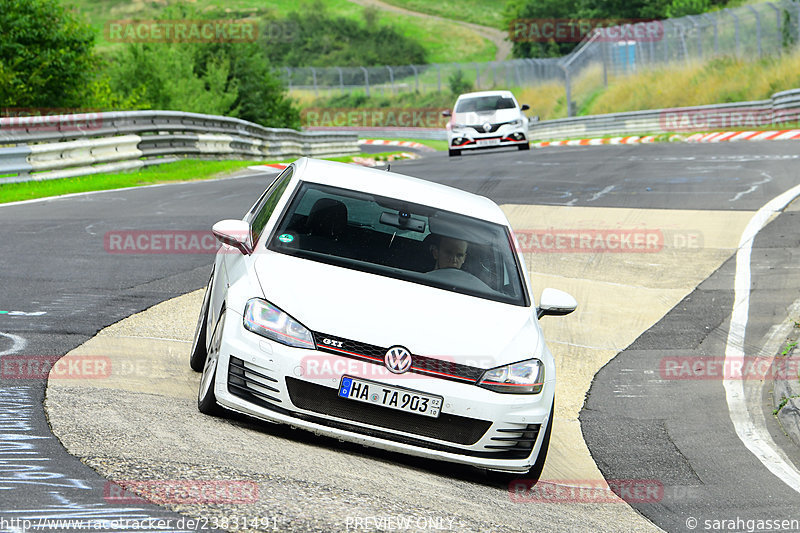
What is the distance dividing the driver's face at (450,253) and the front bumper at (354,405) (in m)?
1.15

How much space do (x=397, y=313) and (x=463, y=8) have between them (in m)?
143

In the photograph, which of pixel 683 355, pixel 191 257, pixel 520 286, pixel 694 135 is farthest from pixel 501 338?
pixel 694 135

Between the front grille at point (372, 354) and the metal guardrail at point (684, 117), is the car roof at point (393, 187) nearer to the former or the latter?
the front grille at point (372, 354)

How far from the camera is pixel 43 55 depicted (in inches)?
1010

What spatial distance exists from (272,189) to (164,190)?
10873mm

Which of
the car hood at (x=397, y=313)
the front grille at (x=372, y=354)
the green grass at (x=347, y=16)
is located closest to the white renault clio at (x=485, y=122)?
the car hood at (x=397, y=313)

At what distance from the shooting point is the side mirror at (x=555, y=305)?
6.26 meters

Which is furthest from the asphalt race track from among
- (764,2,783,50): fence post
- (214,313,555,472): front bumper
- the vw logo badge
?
(764,2,783,50): fence post

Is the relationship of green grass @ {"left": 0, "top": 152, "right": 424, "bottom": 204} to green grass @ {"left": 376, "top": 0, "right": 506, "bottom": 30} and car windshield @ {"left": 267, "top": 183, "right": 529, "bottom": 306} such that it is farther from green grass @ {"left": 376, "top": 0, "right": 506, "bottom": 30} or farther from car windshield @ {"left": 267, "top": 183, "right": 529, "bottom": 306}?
green grass @ {"left": 376, "top": 0, "right": 506, "bottom": 30}

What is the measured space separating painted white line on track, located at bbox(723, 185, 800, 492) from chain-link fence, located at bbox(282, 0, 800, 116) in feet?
89.7

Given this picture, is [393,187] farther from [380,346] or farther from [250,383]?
[250,383]

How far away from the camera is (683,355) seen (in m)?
9.20

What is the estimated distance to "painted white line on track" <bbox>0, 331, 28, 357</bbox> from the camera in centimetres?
658

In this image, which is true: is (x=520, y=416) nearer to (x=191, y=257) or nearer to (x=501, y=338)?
(x=501, y=338)
